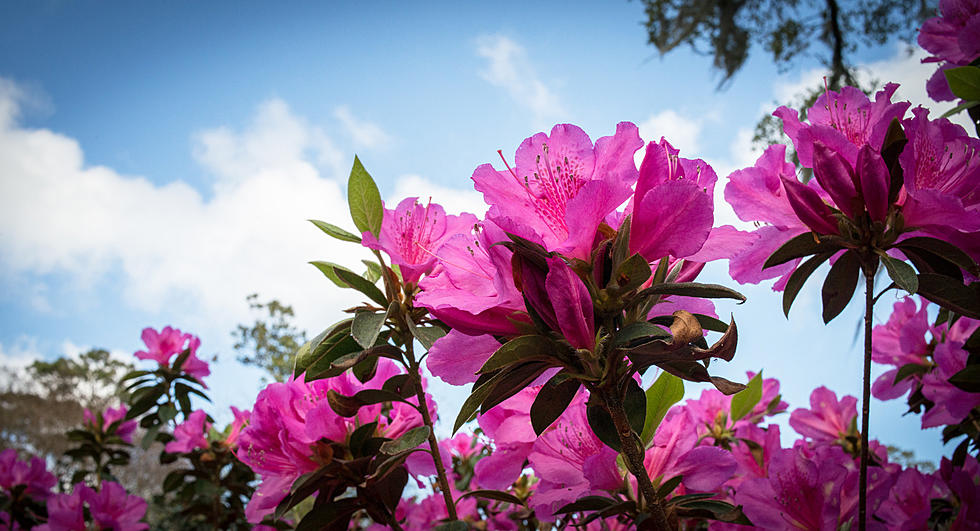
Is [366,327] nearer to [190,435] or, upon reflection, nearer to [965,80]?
[965,80]

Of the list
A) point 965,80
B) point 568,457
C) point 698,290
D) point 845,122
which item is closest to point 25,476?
point 568,457

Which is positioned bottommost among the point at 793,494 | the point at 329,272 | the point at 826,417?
the point at 793,494

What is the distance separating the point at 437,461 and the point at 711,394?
3.91ft

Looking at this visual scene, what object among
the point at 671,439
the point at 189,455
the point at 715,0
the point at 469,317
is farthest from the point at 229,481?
the point at 715,0

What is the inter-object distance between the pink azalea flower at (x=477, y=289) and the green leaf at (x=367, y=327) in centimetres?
26

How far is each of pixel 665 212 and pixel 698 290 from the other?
96 mm

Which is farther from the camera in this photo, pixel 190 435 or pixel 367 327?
pixel 190 435

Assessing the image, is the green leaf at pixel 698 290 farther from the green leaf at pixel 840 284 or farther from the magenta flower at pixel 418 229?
the magenta flower at pixel 418 229

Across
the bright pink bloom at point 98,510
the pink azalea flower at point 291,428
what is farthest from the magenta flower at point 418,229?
the bright pink bloom at point 98,510

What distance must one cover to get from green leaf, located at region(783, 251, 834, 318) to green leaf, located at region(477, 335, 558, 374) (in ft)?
1.70

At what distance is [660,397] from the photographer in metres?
0.97

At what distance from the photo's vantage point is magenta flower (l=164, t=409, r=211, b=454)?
2691 mm

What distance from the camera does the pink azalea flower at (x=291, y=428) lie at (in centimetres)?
114

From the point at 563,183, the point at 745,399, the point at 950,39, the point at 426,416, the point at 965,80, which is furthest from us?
the point at 745,399
